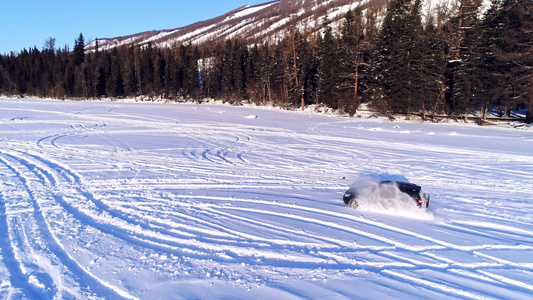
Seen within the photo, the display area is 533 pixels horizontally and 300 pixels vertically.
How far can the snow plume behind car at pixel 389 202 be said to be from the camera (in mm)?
6176

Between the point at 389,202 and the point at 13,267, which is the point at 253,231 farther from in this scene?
the point at 13,267

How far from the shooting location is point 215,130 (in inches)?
818

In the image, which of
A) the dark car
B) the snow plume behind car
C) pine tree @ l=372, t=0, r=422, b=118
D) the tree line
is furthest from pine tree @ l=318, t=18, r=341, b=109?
the snow plume behind car

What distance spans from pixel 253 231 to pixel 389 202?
10.1 ft

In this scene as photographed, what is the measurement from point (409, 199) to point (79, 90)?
249 ft

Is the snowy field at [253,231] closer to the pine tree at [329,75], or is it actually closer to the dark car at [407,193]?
the dark car at [407,193]

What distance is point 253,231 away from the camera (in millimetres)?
5141

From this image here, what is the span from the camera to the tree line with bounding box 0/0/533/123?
25.5m

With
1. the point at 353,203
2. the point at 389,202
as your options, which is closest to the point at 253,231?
the point at 353,203

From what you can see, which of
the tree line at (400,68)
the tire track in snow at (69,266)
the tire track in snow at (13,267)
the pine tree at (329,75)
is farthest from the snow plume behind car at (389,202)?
the pine tree at (329,75)

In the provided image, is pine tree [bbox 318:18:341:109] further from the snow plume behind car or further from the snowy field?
the snow plume behind car

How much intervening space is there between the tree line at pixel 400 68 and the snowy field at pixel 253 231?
61.6 ft

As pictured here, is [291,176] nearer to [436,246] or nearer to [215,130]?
[436,246]

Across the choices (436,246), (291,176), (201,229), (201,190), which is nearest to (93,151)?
(201,190)
